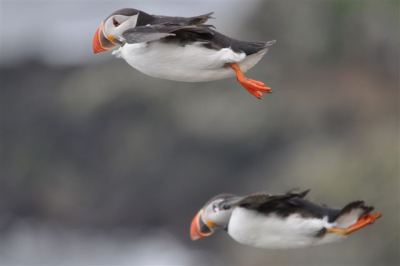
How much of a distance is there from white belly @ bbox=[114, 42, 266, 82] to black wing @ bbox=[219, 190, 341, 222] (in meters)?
0.72

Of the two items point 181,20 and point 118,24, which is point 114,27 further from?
point 181,20

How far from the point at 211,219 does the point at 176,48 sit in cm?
115

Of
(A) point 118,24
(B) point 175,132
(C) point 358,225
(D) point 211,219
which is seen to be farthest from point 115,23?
(B) point 175,132

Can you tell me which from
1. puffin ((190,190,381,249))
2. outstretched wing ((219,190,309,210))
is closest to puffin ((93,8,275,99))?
outstretched wing ((219,190,309,210))

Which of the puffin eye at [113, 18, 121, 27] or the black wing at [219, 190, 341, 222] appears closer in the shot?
the puffin eye at [113, 18, 121, 27]

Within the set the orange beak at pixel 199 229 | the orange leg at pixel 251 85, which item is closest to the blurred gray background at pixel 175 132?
the orange beak at pixel 199 229

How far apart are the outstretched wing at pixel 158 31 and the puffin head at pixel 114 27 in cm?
17

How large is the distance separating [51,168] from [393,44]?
5636mm

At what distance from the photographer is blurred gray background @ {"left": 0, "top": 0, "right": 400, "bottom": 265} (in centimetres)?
1427

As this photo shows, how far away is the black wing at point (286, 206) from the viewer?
5164 mm

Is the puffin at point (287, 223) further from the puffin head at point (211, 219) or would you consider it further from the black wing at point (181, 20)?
the black wing at point (181, 20)

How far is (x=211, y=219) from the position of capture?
17.9 feet

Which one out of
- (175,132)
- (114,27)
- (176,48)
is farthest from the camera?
(175,132)

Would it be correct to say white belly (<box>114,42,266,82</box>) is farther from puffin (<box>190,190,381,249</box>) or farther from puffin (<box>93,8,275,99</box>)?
puffin (<box>190,190,381,249</box>)
